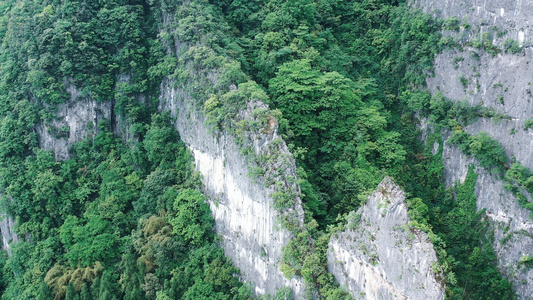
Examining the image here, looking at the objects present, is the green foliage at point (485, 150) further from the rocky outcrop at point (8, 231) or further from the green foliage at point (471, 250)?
the rocky outcrop at point (8, 231)

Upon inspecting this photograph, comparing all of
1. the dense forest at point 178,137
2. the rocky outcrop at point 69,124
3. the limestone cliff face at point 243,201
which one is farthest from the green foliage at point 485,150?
the rocky outcrop at point 69,124

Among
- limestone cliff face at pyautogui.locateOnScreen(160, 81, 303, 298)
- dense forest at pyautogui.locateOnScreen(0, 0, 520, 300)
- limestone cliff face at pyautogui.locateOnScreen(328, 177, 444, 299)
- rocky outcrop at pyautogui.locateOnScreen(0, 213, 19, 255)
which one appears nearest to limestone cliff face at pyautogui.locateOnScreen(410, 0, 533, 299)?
dense forest at pyautogui.locateOnScreen(0, 0, 520, 300)

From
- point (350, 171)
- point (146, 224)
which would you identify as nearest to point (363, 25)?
point (350, 171)

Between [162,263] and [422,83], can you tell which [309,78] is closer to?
[422,83]

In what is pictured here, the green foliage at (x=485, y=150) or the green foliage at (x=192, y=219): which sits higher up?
the green foliage at (x=485, y=150)

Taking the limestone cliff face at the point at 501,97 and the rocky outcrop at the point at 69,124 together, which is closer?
the limestone cliff face at the point at 501,97

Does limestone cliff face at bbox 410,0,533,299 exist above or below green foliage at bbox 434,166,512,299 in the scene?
above

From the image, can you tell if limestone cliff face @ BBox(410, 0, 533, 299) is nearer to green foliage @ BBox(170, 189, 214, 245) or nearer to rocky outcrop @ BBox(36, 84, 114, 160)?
green foliage @ BBox(170, 189, 214, 245)
